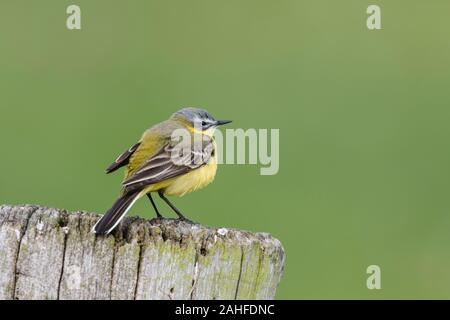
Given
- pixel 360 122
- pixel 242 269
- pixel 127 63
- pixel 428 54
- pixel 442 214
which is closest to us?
pixel 242 269

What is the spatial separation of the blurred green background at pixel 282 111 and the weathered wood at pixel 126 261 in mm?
6278

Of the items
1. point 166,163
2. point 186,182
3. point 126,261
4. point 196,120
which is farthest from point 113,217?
point 196,120

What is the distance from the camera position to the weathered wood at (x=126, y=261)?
5508 millimetres

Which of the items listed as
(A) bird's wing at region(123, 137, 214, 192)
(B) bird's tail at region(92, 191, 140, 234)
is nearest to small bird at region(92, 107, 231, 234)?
(A) bird's wing at region(123, 137, 214, 192)

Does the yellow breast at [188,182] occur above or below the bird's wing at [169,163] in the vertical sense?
below

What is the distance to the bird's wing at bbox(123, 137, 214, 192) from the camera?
7.61 m

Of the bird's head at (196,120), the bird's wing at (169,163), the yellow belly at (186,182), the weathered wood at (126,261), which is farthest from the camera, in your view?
the bird's head at (196,120)

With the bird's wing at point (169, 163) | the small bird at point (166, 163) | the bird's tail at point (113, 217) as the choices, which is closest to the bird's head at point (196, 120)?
the small bird at point (166, 163)

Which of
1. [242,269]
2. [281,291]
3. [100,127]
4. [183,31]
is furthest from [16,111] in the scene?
[242,269]

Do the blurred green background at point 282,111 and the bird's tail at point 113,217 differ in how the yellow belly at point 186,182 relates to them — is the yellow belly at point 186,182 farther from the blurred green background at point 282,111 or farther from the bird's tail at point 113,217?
the blurred green background at point 282,111

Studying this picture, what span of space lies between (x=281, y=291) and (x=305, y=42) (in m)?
8.56

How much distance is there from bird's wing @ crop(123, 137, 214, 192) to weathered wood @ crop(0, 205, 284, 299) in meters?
1.69

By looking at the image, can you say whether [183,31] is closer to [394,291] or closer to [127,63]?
[127,63]

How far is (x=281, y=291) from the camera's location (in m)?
12.0
